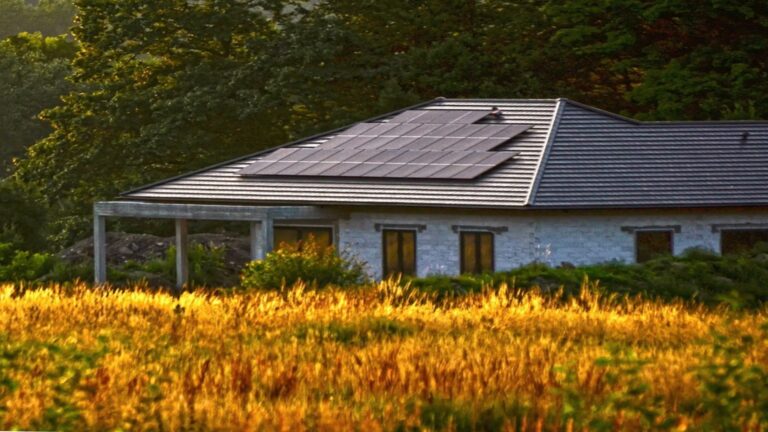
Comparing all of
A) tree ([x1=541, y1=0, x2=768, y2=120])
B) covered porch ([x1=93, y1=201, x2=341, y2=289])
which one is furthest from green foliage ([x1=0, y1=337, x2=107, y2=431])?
tree ([x1=541, y1=0, x2=768, y2=120])

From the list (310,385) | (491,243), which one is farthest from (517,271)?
(310,385)

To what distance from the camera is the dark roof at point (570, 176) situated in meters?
39.0

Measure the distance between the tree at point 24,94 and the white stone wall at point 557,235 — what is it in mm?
43506

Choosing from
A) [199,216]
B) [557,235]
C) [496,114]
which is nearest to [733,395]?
[557,235]

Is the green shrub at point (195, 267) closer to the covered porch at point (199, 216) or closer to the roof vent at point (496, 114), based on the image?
the covered porch at point (199, 216)

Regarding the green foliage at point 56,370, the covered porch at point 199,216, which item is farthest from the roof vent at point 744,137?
the green foliage at point 56,370

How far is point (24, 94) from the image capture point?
82125mm

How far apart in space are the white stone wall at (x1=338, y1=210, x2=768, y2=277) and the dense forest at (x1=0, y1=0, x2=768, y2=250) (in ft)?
43.0

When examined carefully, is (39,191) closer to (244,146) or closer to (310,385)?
(244,146)

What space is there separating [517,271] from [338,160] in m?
12.9

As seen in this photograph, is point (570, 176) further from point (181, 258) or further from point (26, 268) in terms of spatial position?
point (26, 268)

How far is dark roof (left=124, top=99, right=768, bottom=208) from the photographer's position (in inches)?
1534

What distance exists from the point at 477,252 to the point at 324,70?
1829cm

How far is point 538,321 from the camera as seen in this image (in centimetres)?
1867
